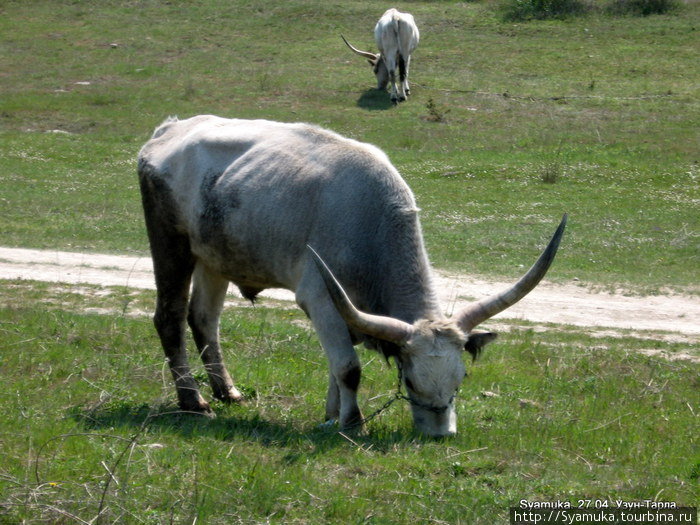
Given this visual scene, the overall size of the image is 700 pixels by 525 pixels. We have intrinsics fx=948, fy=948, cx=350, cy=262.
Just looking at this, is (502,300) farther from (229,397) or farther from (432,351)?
(229,397)

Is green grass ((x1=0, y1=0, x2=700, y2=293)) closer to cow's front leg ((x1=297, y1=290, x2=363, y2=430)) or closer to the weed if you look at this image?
the weed

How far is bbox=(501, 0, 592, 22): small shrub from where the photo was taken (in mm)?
38781

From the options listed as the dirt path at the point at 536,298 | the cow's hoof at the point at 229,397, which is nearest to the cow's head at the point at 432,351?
the cow's hoof at the point at 229,397

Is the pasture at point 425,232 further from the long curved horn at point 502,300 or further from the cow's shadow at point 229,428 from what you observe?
the long curved horn at point 502,300

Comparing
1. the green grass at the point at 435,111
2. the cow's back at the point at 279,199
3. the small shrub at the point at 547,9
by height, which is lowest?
the green grass at the point at 435,111

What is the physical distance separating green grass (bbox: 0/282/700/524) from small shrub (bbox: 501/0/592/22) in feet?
97.9

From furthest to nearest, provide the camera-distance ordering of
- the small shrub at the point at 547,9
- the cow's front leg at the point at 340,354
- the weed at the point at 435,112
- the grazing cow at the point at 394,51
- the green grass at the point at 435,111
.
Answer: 1. the small shrub at the point at 547,9
2. the grazing cow at the point at 394,51
3. the weed at the point at 435,112
4. the green grass at the point at 435,111
5. the cow's front leg at the point at 340,354

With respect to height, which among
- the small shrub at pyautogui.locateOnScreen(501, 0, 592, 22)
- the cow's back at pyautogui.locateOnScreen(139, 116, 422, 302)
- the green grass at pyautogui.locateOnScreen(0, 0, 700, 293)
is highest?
the small shrub at pyautogui.locateOnScreen(501, 0, 592, 22)

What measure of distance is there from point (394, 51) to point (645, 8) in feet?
44.5

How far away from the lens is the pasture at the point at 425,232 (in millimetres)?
6164

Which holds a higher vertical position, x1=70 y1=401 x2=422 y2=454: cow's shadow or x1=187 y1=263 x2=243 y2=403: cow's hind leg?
x1=187 y1=263 x2=243 y2=403: cow's hind leg

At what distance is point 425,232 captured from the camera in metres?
19.4

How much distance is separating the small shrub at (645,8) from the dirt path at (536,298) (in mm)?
25983

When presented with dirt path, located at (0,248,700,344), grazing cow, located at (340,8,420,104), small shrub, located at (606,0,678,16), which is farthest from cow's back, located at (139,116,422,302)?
small shrub, located at (606,0,678,16)
